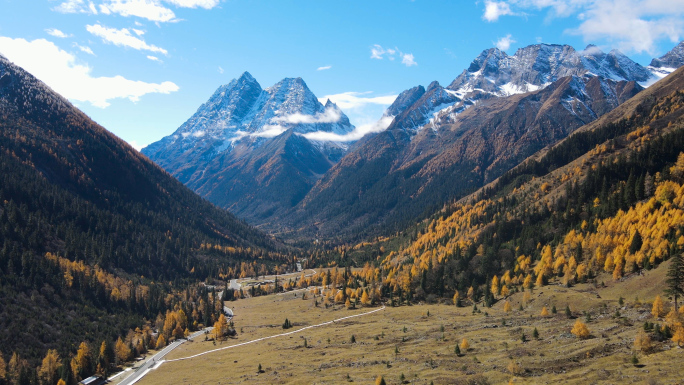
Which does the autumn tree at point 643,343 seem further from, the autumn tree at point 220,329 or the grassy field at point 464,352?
the autumn tree at point 220,329

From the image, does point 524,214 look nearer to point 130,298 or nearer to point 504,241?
point 504,241

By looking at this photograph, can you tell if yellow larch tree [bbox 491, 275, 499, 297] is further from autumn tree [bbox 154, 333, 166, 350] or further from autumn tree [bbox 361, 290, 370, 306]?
autumn tree [bbox 154, 333, 166, 350]

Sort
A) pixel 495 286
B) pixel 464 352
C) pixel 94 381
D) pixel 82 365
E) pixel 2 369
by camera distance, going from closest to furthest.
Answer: pixel 464 352
pixel 2 369
pixel 94 381
pixel 82 365
pixel 495 286

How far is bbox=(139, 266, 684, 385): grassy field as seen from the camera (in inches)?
2672

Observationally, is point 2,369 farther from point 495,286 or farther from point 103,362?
point 495,286

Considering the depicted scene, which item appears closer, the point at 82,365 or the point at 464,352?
the point at 464,352

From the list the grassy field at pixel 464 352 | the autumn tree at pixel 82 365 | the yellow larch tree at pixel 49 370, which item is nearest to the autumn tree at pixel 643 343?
the grassy field at pixel 464 352

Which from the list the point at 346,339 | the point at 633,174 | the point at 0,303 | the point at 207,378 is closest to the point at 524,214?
the point at 633,174

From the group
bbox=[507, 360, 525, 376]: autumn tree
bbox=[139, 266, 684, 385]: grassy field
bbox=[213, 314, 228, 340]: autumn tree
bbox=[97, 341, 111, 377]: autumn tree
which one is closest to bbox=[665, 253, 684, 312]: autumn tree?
bbox=[139, 266, 684, 385]: grassy field

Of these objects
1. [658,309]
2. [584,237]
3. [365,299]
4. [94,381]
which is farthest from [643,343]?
[94,381]

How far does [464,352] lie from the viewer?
89062 millimetres

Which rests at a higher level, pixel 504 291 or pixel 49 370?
pixel 504 291

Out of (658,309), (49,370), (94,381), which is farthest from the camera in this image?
(49,370)

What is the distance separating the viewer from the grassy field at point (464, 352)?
6788 cm
